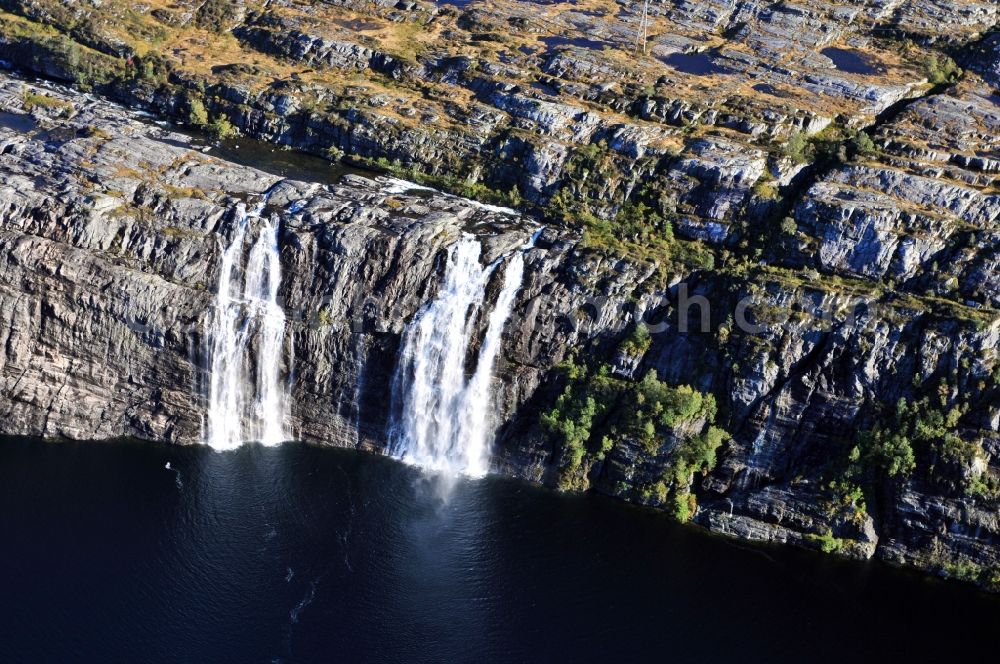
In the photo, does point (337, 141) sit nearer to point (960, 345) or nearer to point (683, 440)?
point (683, 440)

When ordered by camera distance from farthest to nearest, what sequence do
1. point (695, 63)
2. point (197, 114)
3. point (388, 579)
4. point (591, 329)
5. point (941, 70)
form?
point (695, 63)
point (941, 70)
point (197, 114)
point (591, 329)
point (388, 579)

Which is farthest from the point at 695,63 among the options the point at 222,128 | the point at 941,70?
the point at 222,128

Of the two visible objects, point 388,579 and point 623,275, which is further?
point 623,275

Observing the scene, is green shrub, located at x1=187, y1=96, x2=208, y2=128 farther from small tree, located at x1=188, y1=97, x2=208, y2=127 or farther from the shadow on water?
the shadow on water

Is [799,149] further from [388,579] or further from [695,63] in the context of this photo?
[388,579]

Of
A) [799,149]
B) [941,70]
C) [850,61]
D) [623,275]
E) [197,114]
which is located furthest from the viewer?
[850,61]

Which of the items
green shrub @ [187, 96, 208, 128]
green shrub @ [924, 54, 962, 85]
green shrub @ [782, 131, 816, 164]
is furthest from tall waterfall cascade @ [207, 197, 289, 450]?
green shrub @ [924, 54, 962, 85]

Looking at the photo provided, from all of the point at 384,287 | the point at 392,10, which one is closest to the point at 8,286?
the point at 384,287
